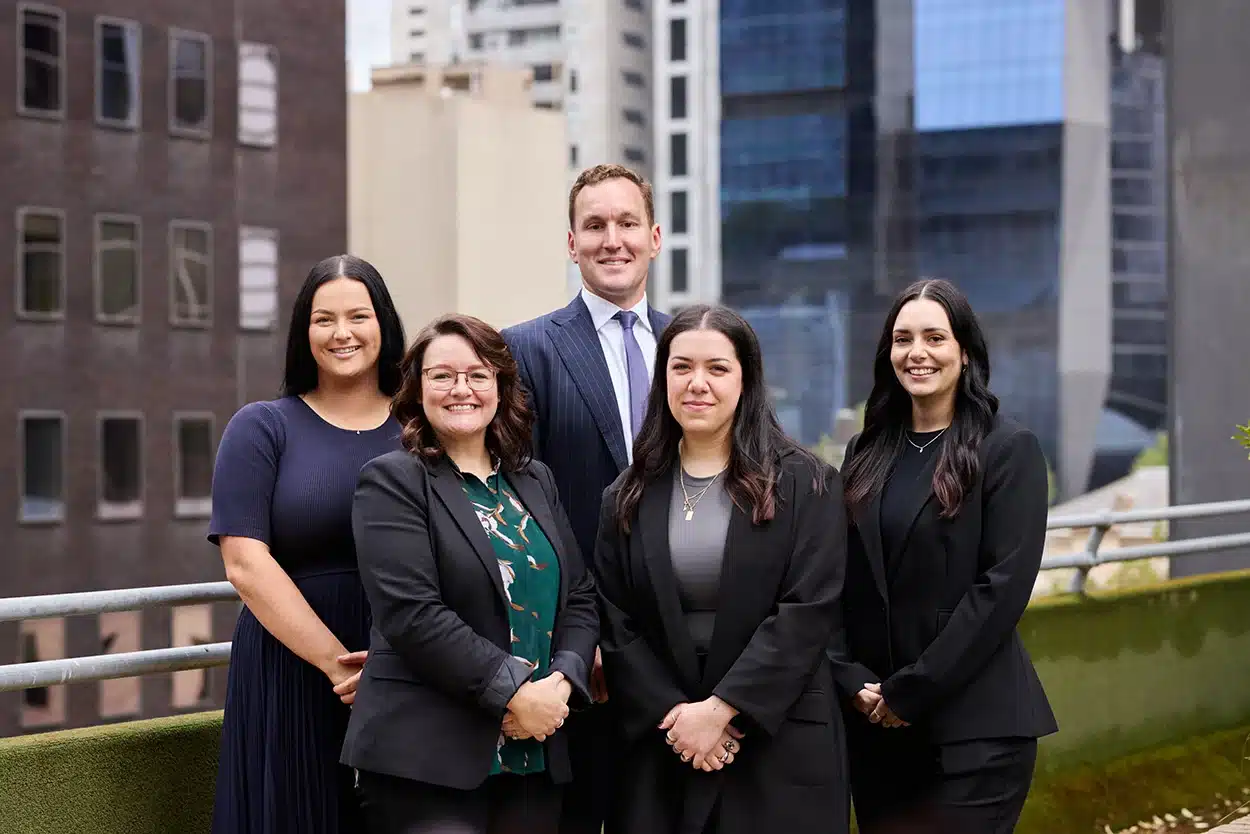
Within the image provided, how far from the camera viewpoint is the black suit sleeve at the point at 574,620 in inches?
148

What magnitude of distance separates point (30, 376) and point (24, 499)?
70.2 inches

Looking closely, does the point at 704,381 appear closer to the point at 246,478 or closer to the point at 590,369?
the point at 590,369

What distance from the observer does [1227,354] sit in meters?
10.6

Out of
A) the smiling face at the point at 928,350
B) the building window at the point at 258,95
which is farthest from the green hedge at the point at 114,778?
the building window at the point at 258,95

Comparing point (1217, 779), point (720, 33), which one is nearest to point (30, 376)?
point (1217, 779)

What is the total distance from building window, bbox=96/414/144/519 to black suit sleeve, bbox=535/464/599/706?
23.9 metres

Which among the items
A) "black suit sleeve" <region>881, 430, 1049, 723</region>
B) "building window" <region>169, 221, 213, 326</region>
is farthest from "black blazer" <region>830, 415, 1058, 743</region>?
"building window" <region>169, 221, 213, 326</region>

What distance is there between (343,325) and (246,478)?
1.32 ft

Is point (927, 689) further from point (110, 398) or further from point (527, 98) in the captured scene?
point (527, 98)

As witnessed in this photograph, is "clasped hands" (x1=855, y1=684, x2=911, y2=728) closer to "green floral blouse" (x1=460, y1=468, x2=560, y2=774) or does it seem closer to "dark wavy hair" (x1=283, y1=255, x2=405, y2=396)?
"green floral blouse" (x1=460, y1=468, x2=560, y2=774)

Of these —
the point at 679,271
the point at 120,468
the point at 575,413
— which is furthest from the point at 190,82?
the point at 679,271

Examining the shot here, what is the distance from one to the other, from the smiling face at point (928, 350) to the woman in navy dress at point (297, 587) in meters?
1.20

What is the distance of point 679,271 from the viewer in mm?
77875

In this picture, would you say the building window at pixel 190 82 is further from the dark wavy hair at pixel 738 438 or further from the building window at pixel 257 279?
the dark wavy hair at pixel 738 438
